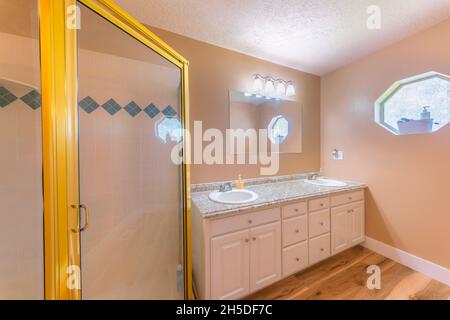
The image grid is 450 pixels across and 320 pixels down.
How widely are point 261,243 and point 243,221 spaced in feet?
0.85

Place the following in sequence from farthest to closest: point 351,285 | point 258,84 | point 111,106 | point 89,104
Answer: point 258,84
point 351,285
point 111,106
point 89,104

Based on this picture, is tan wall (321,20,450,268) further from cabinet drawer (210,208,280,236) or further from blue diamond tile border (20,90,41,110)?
blue diamond tile border (20,90,41,110)

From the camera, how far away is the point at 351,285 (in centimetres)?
145

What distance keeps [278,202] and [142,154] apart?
1.22 meters

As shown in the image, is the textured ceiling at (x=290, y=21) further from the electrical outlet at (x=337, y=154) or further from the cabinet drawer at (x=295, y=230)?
the cabinet drawer at (x=295, y=230)

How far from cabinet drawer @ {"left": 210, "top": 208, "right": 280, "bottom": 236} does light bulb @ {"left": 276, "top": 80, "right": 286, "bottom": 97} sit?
4.66 ft

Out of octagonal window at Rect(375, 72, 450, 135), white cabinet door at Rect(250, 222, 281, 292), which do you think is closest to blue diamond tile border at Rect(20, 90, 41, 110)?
white cabinet door at Rect(250, 222, 281, 292)

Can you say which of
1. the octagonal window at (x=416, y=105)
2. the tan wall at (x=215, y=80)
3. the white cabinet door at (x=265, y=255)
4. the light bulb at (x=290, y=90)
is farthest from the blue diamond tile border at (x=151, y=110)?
the octagonal window at (x=416, y=105)

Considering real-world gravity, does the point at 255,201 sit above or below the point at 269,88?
below

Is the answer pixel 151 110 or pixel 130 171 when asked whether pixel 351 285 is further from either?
pixel 151 110

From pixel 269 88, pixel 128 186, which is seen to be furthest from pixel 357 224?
pixel 128 186

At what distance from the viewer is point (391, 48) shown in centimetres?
174

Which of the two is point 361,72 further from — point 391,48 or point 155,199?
point 155,199

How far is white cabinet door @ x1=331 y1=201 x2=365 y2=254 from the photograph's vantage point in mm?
1719
